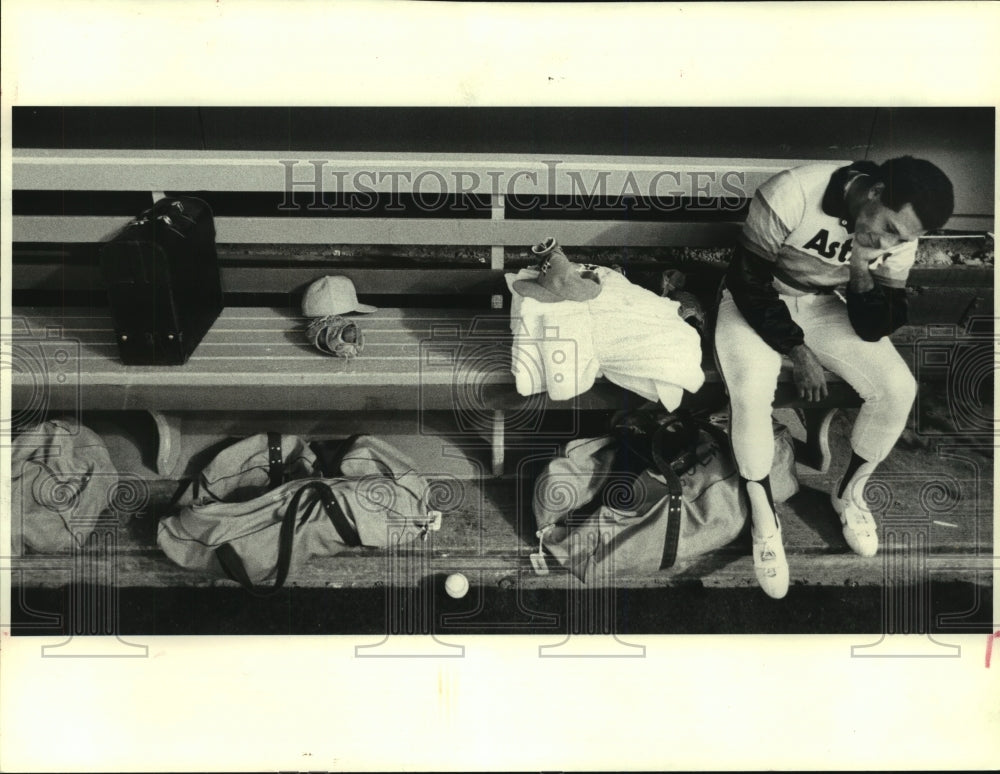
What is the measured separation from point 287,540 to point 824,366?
5.92 feet

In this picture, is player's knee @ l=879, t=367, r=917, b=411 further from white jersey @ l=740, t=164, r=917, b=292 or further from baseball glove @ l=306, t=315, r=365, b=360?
baseball glove @ l=306, t=315, r=365, b=360

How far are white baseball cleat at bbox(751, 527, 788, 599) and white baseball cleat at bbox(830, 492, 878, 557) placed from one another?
0.82ft

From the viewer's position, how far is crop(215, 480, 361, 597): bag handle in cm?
289

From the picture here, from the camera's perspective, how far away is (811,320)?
3086 millimetres

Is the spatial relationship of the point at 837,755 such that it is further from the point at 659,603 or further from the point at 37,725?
the point at 37,725

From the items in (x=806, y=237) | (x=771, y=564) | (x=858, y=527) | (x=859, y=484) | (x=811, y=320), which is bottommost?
(x=771, y=564)

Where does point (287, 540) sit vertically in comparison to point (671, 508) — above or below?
below

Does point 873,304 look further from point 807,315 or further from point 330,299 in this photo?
point 330,299

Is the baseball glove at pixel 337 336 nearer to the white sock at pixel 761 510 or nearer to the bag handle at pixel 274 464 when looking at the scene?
the bag handle at pixel 274 464

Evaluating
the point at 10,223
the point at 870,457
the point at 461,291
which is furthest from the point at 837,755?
the point at 10,223

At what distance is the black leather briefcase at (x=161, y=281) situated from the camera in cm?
277

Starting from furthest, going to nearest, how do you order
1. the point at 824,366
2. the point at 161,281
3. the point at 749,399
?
the point at 824,366
the point at 749,399
the point at 161,281

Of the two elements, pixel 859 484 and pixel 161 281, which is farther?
pixel 859 484

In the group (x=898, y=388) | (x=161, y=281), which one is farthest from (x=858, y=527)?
(x=161, y=281)
